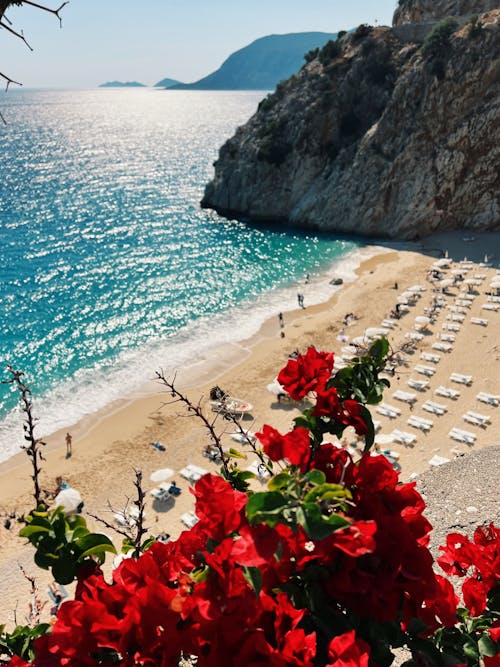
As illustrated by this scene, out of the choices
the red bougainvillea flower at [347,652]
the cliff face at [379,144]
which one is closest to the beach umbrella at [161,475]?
the red bougainvillea flower at [347,652]

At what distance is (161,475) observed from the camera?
20.7 m

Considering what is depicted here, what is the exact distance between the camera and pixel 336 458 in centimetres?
287

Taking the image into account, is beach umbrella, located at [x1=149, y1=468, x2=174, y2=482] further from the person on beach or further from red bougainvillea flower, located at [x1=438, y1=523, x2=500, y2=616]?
red bougainvillea flower, located at [x1=438, y1=523, x2=500, y2=616]

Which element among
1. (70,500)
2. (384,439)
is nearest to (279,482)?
(70,500)

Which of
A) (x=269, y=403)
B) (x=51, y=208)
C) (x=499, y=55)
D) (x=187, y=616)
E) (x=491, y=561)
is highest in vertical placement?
(x=499, y=55)

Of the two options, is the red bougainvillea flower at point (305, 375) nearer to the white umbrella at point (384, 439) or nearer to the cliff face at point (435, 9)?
the white umbrella at point (384, 439)

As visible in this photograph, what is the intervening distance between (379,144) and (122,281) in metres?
33.3

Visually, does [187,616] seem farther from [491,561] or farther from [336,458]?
[491,561]

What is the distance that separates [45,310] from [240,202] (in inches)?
1375

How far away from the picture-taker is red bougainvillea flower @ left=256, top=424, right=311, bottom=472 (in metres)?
2.45

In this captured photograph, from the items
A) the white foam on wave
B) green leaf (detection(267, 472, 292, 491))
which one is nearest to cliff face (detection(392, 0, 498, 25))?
the white foam on wave

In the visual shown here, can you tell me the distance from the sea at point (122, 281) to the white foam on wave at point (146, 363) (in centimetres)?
8

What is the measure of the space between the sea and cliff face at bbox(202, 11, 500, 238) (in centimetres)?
447

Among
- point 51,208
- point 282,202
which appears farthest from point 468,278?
point 51,208
